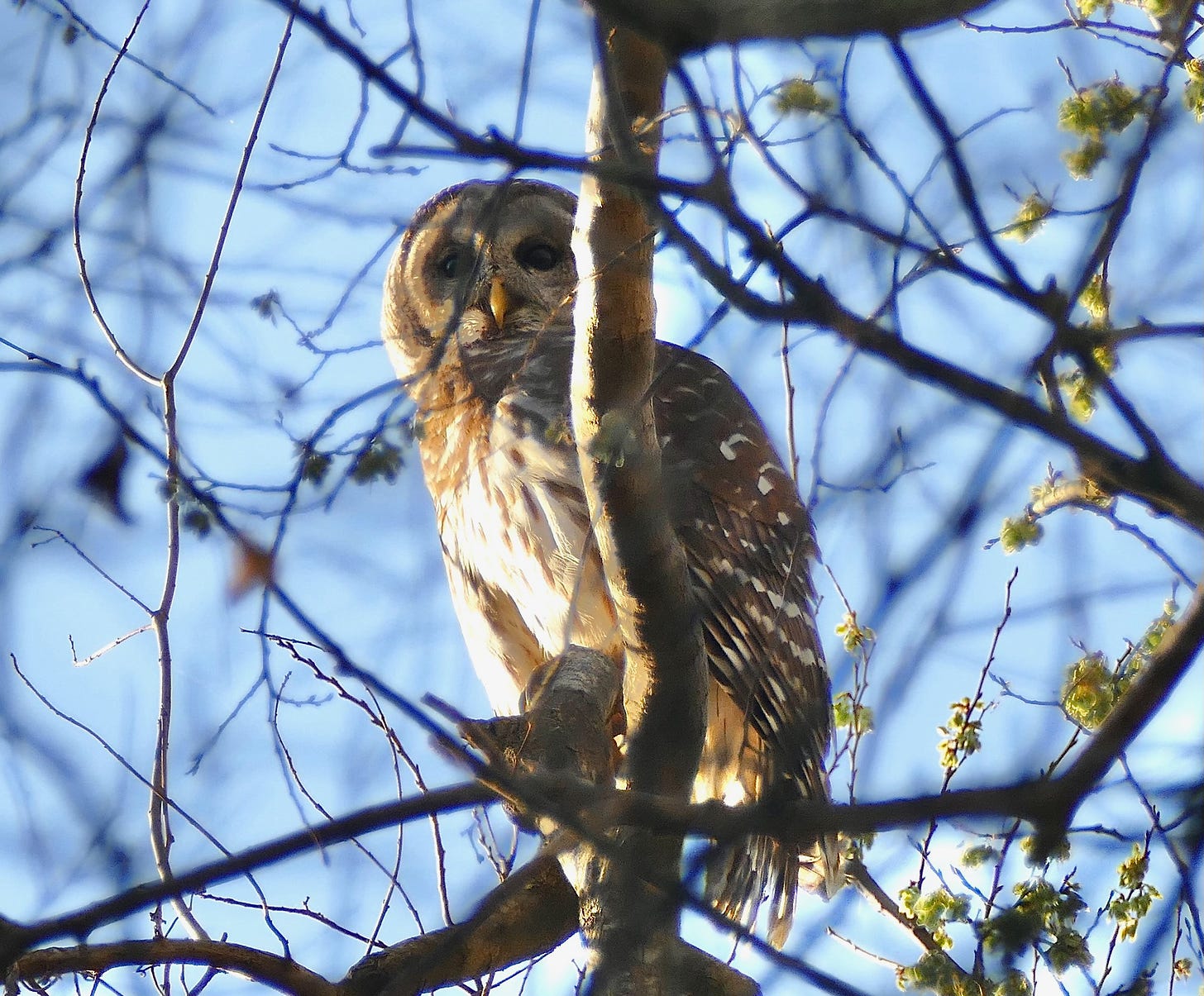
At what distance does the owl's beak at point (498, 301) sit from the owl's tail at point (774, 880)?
255cm

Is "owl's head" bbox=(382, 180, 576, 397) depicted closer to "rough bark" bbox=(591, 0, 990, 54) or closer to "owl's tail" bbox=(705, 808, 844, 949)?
"owl's tail" bbox=(705, 808, 844, 949)

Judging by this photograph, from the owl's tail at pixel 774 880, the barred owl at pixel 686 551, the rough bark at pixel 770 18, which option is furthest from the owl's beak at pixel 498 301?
the rough bark at pixel 770 18

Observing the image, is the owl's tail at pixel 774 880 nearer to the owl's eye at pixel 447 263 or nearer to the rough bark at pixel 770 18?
the owl's eye at pixel 447 263

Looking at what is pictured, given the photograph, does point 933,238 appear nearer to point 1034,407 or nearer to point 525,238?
point 1034,407

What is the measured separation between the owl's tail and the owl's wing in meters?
0.26

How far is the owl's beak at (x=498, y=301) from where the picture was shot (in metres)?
5.84

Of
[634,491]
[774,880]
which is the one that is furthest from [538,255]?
[634,491]

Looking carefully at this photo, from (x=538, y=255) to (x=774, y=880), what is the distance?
299 cm

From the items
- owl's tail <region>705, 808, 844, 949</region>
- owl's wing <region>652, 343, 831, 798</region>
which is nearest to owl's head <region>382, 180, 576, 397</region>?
owl's wing <region>652, 343, 831, 798</region>

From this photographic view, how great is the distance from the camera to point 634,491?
112 inches

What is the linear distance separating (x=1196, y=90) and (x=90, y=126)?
9.79ft

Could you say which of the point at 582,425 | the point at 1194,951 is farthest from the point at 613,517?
the point at 1194,951

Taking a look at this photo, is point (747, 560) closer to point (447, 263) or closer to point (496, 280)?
point (496, 280)

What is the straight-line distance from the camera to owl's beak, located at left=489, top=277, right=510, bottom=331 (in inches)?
230
